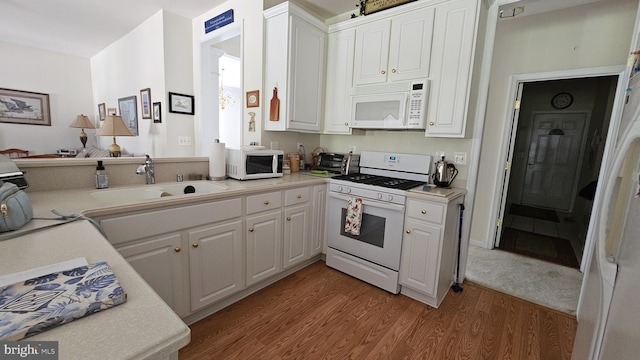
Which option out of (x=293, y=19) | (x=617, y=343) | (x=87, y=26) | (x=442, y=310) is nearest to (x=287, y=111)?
(x=293, y=19)

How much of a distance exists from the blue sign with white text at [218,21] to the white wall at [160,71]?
0.37 metres

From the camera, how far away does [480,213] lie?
338cm

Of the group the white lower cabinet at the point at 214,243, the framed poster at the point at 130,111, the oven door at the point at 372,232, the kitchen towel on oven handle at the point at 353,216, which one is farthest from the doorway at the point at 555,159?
the framed poster at the point at 130,111

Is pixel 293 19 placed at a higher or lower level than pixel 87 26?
lower

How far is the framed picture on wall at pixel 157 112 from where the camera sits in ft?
11.0

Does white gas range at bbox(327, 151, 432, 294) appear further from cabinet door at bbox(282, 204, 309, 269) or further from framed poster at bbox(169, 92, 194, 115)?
framed poster at bbox(169, 92, 194, 115)

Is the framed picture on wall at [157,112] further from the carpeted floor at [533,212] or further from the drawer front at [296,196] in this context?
the carpeted floor at [533,212]

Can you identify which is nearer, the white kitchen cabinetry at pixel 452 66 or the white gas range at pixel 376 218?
the white kitchen cabinetry at pixel 452 66

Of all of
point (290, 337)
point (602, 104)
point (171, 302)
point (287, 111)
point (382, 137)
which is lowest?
point (290, 337)

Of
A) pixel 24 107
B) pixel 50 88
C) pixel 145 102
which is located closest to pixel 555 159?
pixel 145 102

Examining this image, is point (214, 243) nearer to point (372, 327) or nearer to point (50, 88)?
point (372, 327)

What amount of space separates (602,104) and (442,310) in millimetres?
4861

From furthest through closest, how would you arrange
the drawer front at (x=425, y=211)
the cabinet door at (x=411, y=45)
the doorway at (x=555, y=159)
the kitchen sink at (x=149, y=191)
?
the doorway at (x=555, y=159)
the cabinet door at (x=411, y=45)
the drawer front at (x=425, y=211)
the kitchen sink at (x=149, y=191)

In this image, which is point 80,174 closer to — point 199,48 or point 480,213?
point 199,48
